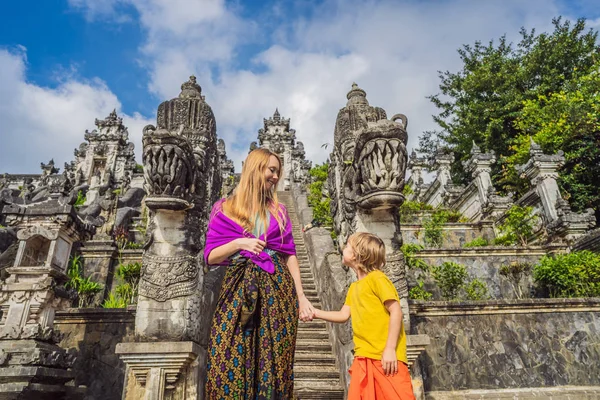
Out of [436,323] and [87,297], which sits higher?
[87,297]

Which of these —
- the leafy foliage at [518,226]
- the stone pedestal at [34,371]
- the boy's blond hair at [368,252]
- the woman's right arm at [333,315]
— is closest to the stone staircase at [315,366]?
the woman's right arm at [333,315]

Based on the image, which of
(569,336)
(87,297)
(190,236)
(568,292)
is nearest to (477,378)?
(569,336)

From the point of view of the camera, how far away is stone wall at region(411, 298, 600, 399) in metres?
5.55

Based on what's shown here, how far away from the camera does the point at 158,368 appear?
305 centimetres

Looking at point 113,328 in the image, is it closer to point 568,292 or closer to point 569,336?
point 569,336

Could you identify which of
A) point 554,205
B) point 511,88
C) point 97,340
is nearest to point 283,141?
point 511,88

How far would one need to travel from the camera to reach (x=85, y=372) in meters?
5.72

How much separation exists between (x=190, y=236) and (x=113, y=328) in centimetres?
348

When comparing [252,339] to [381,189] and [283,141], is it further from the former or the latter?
[283,141]

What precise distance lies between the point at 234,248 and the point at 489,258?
28.8ft

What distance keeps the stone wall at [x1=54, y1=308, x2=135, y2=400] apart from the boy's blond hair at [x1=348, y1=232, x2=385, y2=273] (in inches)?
176

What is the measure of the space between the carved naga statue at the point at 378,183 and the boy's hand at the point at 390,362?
1.35 metres

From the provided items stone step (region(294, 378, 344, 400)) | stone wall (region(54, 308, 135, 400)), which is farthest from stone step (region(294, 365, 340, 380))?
stone wall (region(54, 308, 135, 400))

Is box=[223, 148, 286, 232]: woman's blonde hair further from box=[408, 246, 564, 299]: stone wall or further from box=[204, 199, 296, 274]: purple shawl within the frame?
box=[408, 246, 564, 299]: stone wall
